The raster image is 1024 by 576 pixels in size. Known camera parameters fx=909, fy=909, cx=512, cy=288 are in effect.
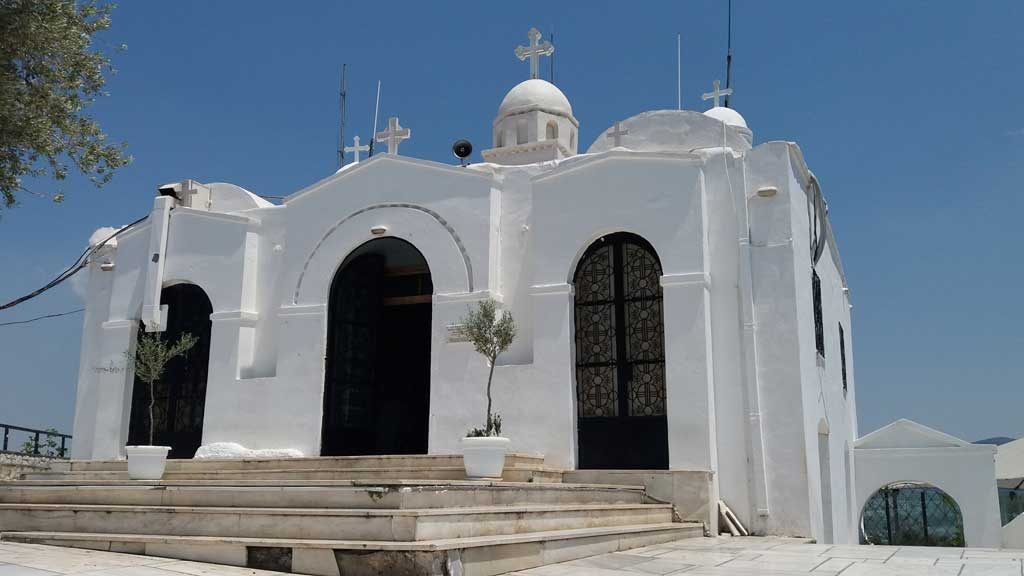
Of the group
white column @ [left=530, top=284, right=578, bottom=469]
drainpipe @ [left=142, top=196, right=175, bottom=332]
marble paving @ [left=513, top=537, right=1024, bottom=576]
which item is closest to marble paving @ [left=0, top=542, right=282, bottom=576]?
marble paving @ [left=513, top=537, right=1024, bottom=576]

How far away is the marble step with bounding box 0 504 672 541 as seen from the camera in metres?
6.84

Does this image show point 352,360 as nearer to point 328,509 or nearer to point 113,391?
point 113,391

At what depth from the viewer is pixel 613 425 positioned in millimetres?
13281

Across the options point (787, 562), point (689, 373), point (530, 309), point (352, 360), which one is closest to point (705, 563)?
point (787, 562)

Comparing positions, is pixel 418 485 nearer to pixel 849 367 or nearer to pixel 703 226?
pixel 703 226

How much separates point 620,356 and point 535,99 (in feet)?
21.4

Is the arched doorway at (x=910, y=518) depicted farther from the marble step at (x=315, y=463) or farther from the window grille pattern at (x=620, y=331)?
the marble step at (x=315, y=463)

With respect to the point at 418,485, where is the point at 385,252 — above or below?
above

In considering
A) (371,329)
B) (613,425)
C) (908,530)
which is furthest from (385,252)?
(908,530)

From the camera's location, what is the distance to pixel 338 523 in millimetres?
7000

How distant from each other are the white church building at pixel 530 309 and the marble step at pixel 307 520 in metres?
3.58

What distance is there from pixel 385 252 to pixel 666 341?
→ 614 centimetres

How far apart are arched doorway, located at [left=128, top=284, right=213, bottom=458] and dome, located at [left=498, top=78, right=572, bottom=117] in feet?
22.7

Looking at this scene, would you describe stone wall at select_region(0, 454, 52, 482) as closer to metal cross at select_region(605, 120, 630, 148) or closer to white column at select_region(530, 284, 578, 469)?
white column at select_region(530, 284, 578, 469)
